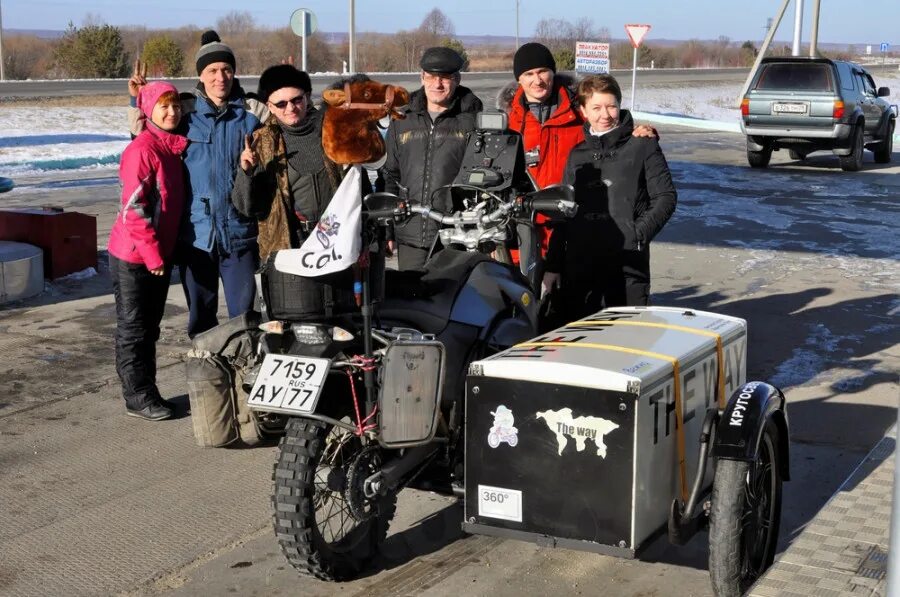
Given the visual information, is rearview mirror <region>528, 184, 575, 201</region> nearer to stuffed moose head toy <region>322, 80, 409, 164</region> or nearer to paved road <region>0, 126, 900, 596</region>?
stuffed moose head toy <region>322, 80, 409, 164</region>

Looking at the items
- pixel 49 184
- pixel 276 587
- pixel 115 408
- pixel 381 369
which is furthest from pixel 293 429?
pixel 49 184

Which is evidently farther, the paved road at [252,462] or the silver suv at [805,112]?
the silver suv at [805,112]

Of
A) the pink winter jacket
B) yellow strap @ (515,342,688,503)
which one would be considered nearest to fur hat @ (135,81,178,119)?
the pink winter jacket

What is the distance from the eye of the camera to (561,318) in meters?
6.49

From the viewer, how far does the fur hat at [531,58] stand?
267 inches

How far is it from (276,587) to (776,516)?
193 centimetres

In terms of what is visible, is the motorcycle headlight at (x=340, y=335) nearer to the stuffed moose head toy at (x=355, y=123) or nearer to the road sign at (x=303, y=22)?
the stuffed moose head toy at (x=355, y=123)

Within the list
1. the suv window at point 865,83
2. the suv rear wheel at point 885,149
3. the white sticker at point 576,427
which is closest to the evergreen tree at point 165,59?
the suv window at point 865,83

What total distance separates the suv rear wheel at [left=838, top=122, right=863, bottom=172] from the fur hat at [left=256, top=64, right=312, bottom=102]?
15419mm

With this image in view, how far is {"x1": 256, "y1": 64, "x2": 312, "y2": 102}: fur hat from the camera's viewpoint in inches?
226

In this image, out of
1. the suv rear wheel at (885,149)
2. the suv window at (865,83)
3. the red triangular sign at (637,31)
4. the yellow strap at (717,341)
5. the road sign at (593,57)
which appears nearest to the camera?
the yellow strap at (717,341)

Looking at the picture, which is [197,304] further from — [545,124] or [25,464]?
[545,124]

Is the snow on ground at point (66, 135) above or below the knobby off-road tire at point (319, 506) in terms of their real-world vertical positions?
above

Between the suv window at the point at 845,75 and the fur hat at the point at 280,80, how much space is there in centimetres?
1596
